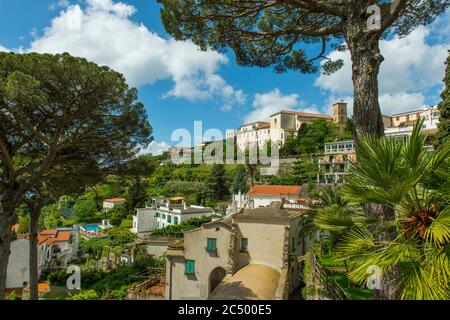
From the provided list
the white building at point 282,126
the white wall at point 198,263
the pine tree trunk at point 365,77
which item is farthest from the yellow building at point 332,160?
the pine tree trunk at point 365,77

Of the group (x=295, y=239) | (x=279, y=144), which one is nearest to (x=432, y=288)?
(x=295, y=239)

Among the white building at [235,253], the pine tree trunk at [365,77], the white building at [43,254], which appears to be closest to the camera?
the pine tree trunk at [365,77]

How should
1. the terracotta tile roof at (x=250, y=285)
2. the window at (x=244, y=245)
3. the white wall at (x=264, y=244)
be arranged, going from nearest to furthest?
the terracotta tile roof at (x=250, y=285)
the white wall at (x=264, y=244)
the window at (x=244, y=245)

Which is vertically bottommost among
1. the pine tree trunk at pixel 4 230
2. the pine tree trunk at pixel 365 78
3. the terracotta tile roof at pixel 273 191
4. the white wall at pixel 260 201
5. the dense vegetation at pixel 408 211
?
the white wall at pixel 260 201

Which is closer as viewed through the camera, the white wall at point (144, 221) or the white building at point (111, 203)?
the white wall at point (144, 221)

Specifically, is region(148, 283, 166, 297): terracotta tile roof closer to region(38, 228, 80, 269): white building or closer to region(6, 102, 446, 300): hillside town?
region(6, 102, 446, 300): hillside town

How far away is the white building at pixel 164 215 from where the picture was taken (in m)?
34.4

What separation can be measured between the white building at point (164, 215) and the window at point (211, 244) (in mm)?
20063

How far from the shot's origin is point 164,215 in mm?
36625

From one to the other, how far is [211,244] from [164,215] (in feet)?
77.5

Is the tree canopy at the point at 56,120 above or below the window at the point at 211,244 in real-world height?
above

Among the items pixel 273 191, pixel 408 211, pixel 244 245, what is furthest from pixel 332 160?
pixel 408 211

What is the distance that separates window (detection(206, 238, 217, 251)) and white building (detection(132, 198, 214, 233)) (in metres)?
20.1

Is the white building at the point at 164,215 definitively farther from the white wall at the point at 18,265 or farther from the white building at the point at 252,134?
the white building at the point at 252,134
